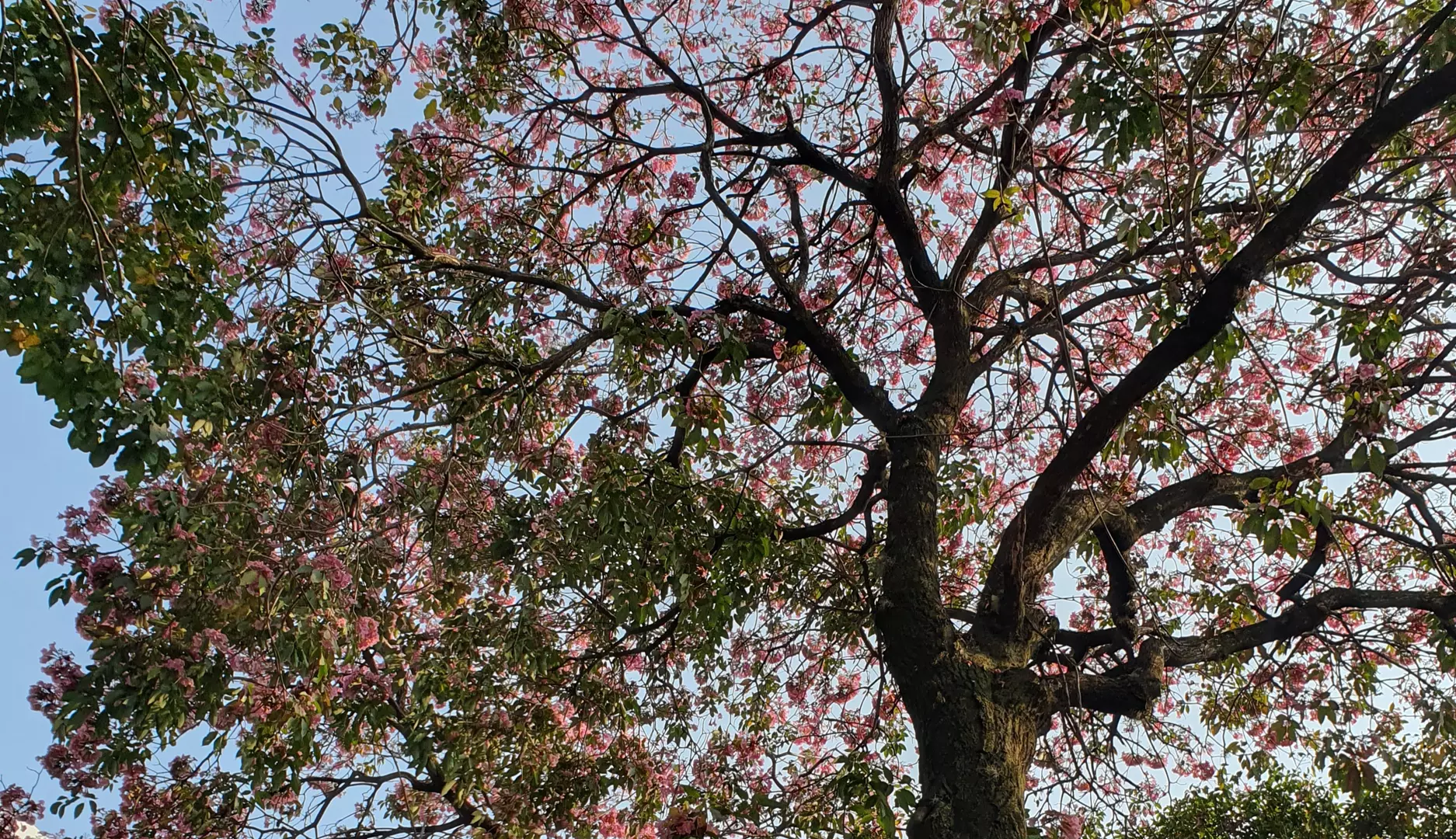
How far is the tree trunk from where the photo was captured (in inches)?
129

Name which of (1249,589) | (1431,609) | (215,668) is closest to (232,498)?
(215,668)

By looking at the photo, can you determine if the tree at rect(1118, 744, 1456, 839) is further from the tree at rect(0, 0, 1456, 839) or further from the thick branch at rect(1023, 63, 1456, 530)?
the thick branch at rect(1023, 63, 1456, 530)

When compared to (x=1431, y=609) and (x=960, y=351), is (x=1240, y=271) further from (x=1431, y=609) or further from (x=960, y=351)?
(x=1431, y=609)

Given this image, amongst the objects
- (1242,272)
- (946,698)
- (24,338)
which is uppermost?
(1242,272)

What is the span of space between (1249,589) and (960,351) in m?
1.86

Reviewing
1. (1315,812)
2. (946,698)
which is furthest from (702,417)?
(1315,812)

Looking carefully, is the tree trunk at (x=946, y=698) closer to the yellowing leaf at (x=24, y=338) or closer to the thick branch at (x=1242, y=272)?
the thick branch at (x=1242, y=272)

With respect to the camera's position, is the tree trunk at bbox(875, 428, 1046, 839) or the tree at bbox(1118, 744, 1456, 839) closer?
the tree trunk at bbox(875, 428, 1046, 839)

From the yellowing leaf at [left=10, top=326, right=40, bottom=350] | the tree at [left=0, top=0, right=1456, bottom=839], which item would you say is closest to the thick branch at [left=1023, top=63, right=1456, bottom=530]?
the tree at [left=0, top=0, right=1456, bottom=839]

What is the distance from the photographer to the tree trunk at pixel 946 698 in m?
3.27

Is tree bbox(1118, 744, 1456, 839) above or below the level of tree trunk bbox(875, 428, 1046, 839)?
above

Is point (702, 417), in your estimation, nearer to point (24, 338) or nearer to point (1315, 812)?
point (24, 338)

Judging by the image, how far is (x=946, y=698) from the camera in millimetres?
3559

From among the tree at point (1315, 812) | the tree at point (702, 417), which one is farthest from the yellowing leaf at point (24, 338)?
the tree at point (1315, 812)
